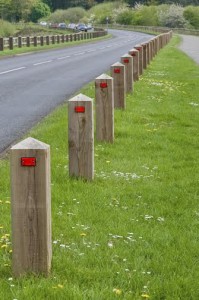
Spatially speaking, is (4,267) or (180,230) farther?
(180,230)

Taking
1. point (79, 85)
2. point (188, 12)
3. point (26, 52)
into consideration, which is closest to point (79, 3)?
point (188, 12)

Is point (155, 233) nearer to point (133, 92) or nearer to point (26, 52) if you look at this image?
point (133, 92)

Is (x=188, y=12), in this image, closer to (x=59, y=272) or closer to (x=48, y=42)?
(x=48, y=42)

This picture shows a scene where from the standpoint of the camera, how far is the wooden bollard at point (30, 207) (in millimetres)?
4375

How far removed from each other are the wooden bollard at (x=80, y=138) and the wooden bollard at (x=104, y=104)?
1.87 m

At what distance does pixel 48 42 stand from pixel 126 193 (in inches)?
1723

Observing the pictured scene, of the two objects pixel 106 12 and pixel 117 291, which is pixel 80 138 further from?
pixel 106 12

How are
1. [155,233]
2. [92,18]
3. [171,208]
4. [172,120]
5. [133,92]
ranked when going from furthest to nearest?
[92,18] < [133,92] < [172,120] < [171,208] < [155,233]

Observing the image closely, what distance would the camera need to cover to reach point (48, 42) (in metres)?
49.5

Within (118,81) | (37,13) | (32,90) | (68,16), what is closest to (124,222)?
(118,81)

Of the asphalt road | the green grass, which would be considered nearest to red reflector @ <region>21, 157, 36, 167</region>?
the green grass

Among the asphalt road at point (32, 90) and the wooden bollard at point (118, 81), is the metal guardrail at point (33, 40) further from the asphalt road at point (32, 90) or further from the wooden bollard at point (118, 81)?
the wooden bollard at point (118, 81)

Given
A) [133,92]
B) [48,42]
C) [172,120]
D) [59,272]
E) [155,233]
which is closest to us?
[59,272]

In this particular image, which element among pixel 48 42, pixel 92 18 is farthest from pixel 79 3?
pixel 48 42
